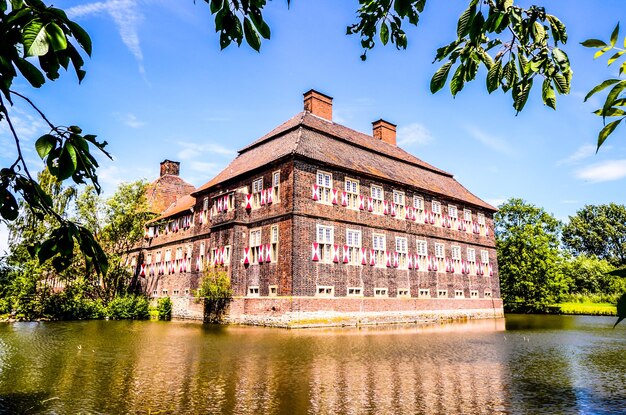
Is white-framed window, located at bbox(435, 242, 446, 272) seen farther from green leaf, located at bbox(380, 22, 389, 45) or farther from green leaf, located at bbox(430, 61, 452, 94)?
green leaf, located at bbox(430, 61, 452, 94)

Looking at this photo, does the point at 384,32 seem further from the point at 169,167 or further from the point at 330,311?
the point at 169,167

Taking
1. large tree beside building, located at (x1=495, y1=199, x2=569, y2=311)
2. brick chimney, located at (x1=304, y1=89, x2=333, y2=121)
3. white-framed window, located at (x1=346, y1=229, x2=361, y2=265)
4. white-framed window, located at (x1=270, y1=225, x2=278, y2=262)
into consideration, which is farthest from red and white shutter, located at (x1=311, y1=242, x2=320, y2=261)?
large tree beside building, located at (x1=495, y1=199, x2=569, y2=311)

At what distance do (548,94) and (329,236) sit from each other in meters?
20.5

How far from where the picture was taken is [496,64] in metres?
2.48

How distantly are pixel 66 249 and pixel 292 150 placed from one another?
20.2m

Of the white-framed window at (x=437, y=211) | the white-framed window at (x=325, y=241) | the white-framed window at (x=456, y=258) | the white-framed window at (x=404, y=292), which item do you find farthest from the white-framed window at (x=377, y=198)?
the white-framed window at (x=456, y=258)

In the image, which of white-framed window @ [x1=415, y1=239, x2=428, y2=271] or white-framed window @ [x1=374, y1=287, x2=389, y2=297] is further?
white-framed window @ [x1=415, y1=239, x2=428, y2=271]

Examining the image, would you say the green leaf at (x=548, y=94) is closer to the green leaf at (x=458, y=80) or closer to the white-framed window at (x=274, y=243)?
the green leaf at (x=458, y=80)

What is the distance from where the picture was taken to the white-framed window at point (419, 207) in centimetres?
2802

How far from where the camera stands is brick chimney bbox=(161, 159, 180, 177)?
137ft

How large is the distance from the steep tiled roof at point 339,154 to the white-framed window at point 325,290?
6690mm

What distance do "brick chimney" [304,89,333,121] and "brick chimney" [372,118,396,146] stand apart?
6.50m

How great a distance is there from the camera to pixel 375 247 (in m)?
24.7

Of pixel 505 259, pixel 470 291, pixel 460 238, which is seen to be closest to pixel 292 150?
pixel 460 238
